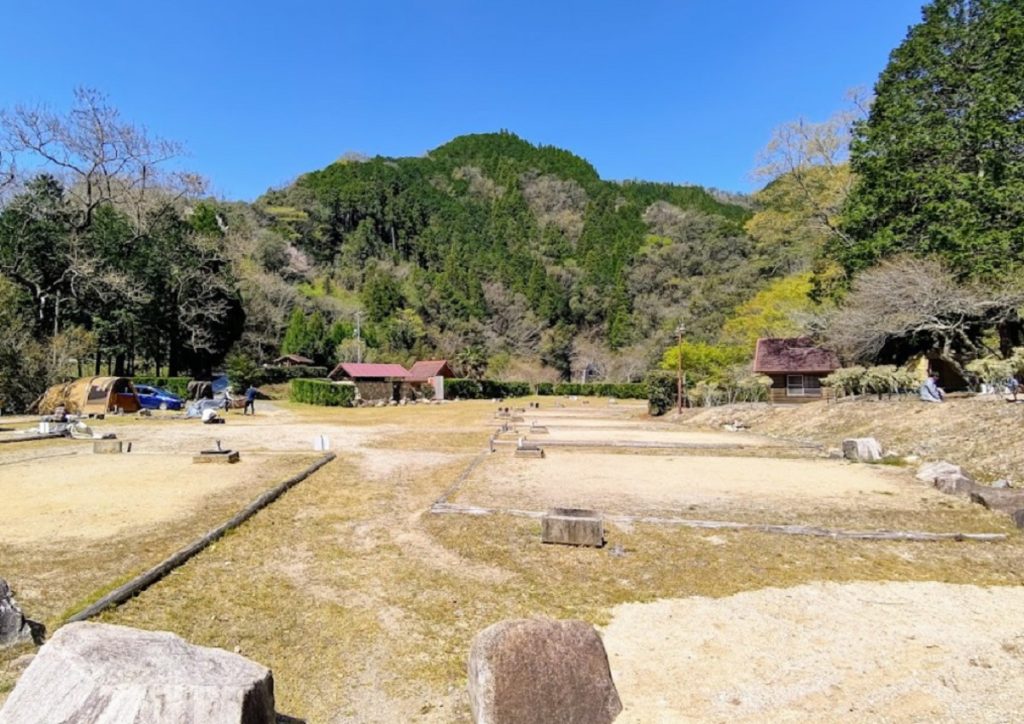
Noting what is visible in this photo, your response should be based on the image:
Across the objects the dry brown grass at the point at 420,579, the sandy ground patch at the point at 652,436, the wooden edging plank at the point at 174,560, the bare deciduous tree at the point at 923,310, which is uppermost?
the bare deciduous tree at the point at 923,310

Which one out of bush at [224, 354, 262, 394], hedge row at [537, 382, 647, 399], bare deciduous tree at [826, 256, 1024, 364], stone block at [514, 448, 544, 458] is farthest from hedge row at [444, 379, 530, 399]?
stone block at [514, 448, 544, 458]

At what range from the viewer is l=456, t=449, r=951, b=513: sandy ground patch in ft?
26.5

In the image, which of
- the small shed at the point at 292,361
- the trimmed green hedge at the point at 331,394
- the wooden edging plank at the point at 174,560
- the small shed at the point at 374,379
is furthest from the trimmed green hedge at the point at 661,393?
the small shed at the point at 292,361

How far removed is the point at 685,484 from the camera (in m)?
9.52

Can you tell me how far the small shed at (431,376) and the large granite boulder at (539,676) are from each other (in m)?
39.2

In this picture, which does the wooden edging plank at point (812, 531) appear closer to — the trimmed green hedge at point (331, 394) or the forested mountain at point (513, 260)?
the trimmed green hedge at point (331, 394)

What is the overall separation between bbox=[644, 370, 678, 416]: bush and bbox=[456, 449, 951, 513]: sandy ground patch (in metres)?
16.7

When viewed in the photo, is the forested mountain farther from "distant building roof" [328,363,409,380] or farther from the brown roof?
the brown roof

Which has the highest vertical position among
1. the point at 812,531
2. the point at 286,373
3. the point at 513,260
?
the point at 513,260

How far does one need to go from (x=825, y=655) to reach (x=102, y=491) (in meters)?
8.86

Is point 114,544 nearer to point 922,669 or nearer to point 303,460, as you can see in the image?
point 303,460

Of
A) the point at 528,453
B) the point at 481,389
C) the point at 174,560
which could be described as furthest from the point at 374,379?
the point at 174,560

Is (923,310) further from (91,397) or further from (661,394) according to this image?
(91,397)

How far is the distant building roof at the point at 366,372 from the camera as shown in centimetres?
3834
